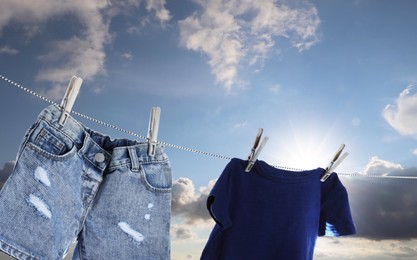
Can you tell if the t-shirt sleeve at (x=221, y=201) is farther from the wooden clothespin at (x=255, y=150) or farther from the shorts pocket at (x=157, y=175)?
the shorts pocket at (x=157, y=175)

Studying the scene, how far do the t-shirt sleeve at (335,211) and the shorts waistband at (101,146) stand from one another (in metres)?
1.10

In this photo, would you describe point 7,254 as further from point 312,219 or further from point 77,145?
point 312,219

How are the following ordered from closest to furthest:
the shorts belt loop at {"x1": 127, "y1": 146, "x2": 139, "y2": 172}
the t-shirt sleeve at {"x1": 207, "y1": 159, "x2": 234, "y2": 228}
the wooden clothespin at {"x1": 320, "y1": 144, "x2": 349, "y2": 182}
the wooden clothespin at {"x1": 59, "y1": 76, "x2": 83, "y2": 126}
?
1. the wooden clothespin at {"x1": 59, "y1": 76, "x2": 83, "y2": 126}
2. the shorts belt loop at {"x1": 127, "y1": 146, "x2": 139, "y2": 172}
3. the t-shirt sleeve at {"x1": 207, "y1": 159, "x2": 234, "y2": 228}
4. the wooden clothespin at {"x1": 320, "y1": 144, "x2": 349, "y2": 182}

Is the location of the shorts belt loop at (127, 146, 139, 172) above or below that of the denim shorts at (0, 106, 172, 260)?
above

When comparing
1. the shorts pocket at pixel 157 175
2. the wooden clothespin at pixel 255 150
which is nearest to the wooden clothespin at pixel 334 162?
the wooden clothespin at pixel 255 150

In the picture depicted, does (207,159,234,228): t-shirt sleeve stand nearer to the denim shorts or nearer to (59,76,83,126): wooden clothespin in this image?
the denim shorts

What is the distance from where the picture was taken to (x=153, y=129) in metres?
2.04

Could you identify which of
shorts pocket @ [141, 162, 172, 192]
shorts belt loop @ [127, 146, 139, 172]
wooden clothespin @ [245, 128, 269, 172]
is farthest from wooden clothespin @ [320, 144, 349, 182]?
shorts belt loop @ [127, 146, 139, 172]

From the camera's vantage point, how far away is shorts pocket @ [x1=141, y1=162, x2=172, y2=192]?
202 centimetres

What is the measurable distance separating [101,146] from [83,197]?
0.89 ft

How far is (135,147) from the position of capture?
2.04m

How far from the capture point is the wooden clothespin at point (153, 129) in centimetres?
202

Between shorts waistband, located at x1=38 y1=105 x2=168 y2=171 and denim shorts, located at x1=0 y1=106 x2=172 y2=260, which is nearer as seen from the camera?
denim shorts, located at x1=0 y1=106 x2=172 y2=260

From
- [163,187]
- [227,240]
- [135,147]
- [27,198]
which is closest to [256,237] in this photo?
[227,240]
